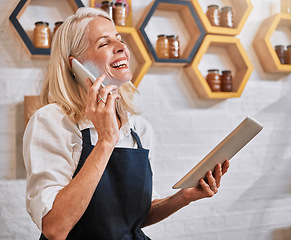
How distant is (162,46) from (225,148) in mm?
1165

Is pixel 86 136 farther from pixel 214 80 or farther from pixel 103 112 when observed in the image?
pixel 214 80

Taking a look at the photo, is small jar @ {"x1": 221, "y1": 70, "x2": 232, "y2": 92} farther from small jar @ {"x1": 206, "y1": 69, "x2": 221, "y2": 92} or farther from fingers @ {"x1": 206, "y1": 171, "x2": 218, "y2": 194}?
fingers @ {"x1": 206, "y1": 171, "x2": 218, "y2": 194}

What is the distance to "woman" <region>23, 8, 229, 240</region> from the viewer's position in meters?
1.15

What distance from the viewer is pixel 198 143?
8.01 ft

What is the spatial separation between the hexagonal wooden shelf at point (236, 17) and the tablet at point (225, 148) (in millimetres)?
1222

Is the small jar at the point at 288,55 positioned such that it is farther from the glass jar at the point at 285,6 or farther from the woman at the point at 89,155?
the woman at the point at 89,155

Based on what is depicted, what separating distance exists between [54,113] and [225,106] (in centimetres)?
151

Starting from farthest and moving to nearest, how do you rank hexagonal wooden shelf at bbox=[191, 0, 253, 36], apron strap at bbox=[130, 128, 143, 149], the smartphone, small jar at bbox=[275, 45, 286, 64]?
1. small jar at bbox=[275, 45, 286, 64]
2. hexagonal wooden shelf at bbox=[191, 0, 253, 36]
3. apron strap at bbox=[130, 128, 143, 149]
4. the smartphone

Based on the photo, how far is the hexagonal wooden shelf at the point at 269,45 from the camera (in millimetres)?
2480

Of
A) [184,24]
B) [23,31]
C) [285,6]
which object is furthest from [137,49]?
[285,6]

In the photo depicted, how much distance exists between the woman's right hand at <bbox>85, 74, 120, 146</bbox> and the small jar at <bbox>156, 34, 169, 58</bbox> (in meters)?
1.12

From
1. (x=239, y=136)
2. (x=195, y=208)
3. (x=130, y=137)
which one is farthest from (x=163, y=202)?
(x=195, y=208)

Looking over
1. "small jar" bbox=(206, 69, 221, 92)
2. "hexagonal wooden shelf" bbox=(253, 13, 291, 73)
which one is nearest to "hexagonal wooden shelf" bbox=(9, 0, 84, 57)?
"small jar" bbox=(206, 69, 221, 92)

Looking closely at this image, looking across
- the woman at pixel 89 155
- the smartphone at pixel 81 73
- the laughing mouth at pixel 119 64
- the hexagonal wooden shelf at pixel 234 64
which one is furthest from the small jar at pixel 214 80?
the smartphone at pixel 81 73
